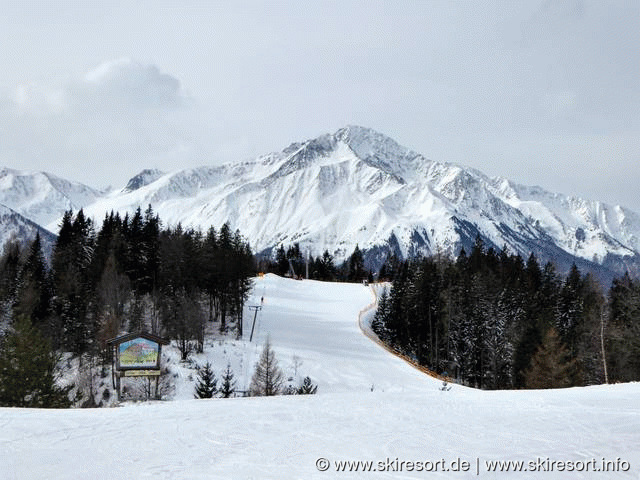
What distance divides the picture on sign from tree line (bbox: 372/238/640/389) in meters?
30.6

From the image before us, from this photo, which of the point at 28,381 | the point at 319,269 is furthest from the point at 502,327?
the point at 319,269

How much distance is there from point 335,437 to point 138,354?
2522 cm

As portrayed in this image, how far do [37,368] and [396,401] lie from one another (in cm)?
2223

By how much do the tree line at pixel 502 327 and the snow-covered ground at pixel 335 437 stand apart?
99.9ft

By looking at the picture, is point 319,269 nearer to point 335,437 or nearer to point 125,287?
point 125,287

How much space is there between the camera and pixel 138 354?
1280 inches

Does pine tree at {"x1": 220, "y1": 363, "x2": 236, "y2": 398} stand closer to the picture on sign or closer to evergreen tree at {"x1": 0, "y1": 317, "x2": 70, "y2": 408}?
the picture on sign

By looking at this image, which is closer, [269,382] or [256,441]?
[256,441]

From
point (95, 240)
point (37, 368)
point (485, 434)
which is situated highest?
point (95, 240)

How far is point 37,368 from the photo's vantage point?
92.1 ft

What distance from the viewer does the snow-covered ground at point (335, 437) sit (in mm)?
8344

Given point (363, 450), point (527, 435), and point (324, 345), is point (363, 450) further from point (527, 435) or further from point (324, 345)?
point (324, 345)

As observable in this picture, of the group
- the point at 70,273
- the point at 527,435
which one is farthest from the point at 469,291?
the point at 527,435

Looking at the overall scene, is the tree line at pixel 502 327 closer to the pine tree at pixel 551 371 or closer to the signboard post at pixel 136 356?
the pine tree at pixel 551 371
